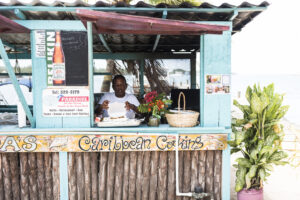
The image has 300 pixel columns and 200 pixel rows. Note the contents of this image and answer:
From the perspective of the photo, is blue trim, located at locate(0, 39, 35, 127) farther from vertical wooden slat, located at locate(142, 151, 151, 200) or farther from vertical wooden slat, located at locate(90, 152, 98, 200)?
vertical wooden slat, located at locate(142, 151, 151, 200)

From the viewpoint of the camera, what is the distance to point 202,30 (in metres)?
3.00

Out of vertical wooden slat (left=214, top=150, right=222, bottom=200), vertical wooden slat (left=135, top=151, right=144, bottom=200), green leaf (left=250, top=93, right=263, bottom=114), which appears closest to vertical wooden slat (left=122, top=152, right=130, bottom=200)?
vertical wooden slat (left=135, top=151, right=144, bottom=200)

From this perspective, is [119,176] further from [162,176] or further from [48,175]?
[48,175]

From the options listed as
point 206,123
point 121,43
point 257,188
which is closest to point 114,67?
point 121,43

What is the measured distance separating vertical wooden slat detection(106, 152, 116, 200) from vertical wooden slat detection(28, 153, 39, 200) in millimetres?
995

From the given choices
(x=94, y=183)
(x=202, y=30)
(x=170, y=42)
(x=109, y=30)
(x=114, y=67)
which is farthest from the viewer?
(x=114, y=67)

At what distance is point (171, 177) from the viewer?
3.49m

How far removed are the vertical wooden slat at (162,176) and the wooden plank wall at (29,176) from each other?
1.42 meters

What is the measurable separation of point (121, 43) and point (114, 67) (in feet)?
4.96

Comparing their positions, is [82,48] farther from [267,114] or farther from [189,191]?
[267,114]

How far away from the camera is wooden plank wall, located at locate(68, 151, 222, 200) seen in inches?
135

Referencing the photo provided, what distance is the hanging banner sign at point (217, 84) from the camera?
3.42 meters

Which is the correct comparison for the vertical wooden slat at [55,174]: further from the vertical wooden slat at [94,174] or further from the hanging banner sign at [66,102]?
the hanging banner sign at [66,102]

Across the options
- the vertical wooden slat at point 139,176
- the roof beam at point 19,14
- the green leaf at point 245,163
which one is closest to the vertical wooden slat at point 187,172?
the vertical wooden slat at point 139,176
